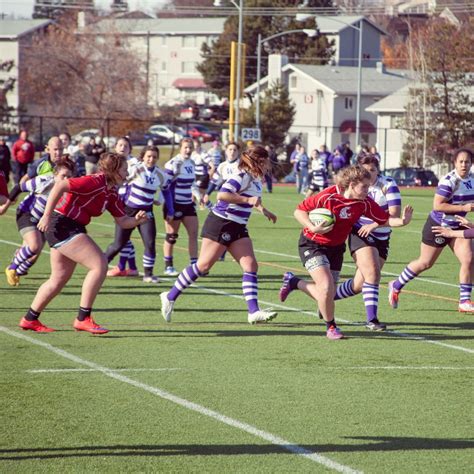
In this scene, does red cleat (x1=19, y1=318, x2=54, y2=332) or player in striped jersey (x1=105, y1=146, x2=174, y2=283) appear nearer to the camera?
red cleat (x1=19, y1=318, x2=54, y2=332)

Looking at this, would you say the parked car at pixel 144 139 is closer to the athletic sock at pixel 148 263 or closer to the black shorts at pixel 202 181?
the black shorts at pixel 202 181

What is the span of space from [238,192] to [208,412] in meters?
4.22

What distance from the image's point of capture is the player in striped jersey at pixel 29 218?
1410cm

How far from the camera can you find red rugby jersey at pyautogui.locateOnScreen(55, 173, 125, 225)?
10906mm

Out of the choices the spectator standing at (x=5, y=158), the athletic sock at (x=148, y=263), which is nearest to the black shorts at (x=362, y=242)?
the athletic sock at (x=148, y=263)

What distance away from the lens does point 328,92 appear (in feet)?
282

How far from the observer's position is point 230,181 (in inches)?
473

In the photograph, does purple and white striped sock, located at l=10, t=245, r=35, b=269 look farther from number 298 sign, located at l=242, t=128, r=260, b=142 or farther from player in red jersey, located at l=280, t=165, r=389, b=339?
number 298 sign, located at l=242, t=128, r=260, b=142

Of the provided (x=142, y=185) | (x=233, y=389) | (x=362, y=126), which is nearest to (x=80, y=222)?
(x=233, y=389)

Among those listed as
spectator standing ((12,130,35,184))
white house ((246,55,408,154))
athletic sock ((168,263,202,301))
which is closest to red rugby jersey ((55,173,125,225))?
athletic sock ((168,263,202,301))

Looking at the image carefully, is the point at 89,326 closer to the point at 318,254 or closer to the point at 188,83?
the point at 318,254

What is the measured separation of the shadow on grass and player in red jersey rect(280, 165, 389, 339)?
381 centimetres

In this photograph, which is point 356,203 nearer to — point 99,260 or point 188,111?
point 99,260

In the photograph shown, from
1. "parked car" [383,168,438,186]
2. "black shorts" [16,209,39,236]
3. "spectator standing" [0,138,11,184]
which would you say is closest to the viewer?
"black shorts" [16,209,39,236]
